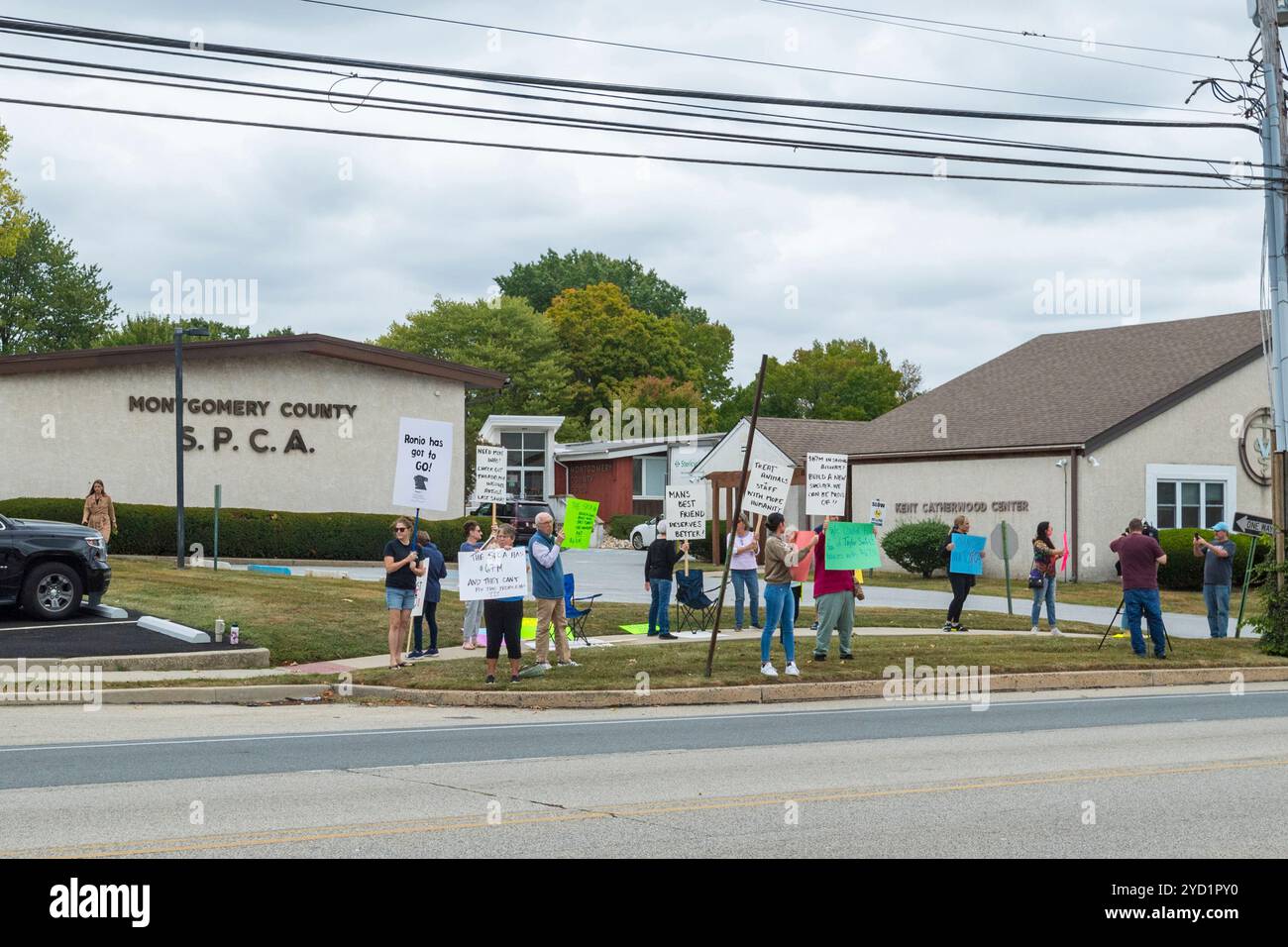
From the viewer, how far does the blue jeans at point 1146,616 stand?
64.1ft

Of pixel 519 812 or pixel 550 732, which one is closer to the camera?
pixel 519 812

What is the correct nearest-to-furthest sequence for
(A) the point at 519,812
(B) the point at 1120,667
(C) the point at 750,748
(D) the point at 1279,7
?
(A) the point at 519,812 < (C) the point at 750,748 < (B) the point at 1120,667 < (D) the point at 1279,7

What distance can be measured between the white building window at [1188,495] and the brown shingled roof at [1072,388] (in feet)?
5.32

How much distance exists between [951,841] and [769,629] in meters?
9.23

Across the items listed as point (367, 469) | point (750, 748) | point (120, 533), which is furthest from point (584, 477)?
point (750, 748)

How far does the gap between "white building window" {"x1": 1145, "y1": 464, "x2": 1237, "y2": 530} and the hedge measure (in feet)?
58.8

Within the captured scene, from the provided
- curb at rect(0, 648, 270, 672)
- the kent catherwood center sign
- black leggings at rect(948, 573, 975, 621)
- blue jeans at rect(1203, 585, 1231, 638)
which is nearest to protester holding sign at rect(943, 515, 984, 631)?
black leggings at rect(948, 573, 975, 621)

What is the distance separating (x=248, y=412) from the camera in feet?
124

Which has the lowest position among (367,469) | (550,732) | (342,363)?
(550,732)

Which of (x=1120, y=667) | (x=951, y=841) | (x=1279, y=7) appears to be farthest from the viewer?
(x=1279, y=7)

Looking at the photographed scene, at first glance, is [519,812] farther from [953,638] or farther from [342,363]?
[342,363]

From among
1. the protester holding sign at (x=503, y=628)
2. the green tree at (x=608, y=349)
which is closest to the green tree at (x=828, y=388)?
the green tree at (x=608, y=349)

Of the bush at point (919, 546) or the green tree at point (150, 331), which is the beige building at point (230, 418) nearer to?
the bush at point (919, 546)

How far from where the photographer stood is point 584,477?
66.2m
